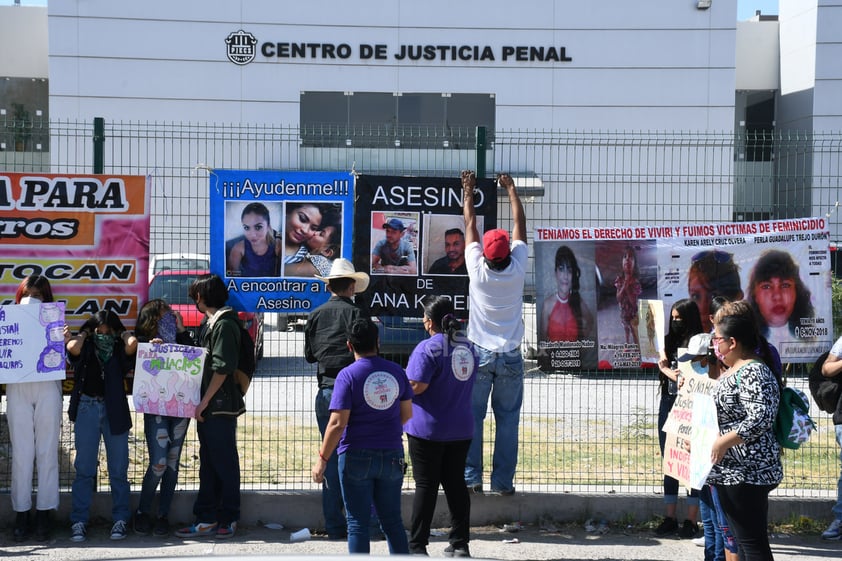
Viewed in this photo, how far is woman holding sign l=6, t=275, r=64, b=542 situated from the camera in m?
7.07

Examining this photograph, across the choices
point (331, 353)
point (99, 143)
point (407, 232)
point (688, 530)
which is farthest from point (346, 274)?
point (688, 530)

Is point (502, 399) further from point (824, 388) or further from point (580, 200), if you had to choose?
point (824, 388)

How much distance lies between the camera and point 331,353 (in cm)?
688

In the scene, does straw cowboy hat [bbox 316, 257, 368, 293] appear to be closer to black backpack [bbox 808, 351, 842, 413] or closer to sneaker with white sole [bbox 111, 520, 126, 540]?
sneaker with white sole [bbox 111, 520, 126, 540]

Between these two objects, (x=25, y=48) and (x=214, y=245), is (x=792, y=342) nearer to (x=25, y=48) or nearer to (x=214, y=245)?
(x=214, y=245)

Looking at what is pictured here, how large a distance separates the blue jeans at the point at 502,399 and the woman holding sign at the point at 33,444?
10.4ft

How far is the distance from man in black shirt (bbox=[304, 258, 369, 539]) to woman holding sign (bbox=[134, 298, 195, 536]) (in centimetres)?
116

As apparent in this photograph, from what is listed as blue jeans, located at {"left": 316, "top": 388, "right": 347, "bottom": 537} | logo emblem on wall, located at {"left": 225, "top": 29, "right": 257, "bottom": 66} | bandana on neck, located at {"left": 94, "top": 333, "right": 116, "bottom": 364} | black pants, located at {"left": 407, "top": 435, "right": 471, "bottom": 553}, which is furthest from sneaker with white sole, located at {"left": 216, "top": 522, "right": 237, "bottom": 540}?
logo emblem on wall, located at {"left": 225, "top": 29, "right": 257, "bottom": 66}

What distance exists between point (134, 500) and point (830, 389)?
5.43 m

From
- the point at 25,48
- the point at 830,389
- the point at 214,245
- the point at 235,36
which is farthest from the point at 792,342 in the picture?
the point at 25,48

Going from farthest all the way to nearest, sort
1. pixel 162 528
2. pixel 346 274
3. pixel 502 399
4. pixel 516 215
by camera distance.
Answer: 1. pixel 516 215
2. pixel 502 399
3. pixel 162 528
4. pixel 346 274

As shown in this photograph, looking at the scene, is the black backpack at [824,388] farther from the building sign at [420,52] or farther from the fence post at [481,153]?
the building sign at [420,52]

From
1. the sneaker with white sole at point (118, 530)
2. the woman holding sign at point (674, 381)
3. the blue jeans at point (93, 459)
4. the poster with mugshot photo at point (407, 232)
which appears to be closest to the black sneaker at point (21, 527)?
the blue jeans at point (93, 459)

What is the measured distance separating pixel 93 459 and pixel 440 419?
2.80m
